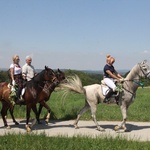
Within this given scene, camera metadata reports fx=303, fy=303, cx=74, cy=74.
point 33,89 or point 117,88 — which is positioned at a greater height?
point 117,88

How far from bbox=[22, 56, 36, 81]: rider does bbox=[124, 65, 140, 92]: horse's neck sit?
371 centimetres

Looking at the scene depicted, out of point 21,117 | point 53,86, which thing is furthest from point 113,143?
point 21,117

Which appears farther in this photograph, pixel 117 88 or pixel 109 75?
pixel 109 75

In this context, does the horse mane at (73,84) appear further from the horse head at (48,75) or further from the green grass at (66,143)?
the green grass at (66,143)

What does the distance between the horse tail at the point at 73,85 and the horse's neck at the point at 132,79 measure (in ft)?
5.32

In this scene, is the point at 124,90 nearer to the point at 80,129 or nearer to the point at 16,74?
the point at 80,129

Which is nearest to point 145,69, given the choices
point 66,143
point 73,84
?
point 73,84

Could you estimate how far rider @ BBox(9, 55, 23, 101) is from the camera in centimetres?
1053

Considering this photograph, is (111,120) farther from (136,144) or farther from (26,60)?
(136,144)

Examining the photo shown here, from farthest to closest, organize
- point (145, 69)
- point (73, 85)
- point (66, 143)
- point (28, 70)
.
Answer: point (28, 70)
point (73, 85)
point (145, 69)
point (66, 143)

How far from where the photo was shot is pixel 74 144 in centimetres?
735

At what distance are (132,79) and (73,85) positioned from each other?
83.9 inches

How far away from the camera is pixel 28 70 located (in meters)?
11.8

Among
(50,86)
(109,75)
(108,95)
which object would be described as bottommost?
(108,95)
